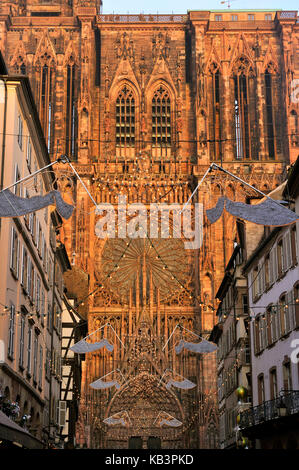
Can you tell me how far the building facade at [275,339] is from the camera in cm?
2664

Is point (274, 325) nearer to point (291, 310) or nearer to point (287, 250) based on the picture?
point (291, 310)

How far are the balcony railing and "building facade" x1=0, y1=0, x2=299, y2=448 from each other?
2193 cm

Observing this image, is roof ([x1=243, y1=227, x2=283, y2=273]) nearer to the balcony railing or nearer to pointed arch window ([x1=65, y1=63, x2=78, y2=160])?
the balcony railing

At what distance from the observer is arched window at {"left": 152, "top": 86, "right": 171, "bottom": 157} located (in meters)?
61.6

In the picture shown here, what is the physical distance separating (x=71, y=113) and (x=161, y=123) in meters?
6.89

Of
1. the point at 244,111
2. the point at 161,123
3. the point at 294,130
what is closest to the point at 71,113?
the point at 161,123

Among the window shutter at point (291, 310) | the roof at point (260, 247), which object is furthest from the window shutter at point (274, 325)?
the roof at point (260, 247)

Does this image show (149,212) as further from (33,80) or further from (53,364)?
(53,364)

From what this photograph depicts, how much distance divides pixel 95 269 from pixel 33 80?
51.0ft

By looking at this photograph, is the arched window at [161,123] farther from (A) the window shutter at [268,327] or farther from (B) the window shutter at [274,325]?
(B) the window shutter at [274,325]

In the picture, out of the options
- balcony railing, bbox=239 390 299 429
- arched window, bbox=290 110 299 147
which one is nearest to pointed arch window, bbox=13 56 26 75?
arched window, bbox=290 110 299 147

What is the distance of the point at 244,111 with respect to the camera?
62.5 meters

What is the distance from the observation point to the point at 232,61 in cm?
6297
